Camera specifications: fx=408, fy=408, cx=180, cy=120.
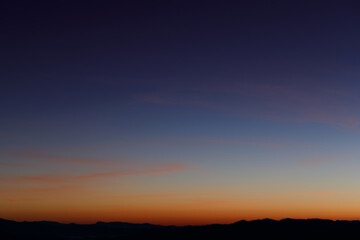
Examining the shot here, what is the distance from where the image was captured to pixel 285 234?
4833 inches

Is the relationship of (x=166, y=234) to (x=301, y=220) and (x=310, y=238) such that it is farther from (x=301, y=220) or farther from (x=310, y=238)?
(x=310, y=238)

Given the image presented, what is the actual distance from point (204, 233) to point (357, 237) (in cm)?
6017

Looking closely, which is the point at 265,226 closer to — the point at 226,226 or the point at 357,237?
the point at 226,226

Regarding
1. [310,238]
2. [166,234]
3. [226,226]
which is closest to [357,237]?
[310,238]

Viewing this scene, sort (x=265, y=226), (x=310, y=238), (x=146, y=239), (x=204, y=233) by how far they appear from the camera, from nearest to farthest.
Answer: (x=310, y=238), (x=265, y=226), (x=204, y=233), (x=146, y=239)

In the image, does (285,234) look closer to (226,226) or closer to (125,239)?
(226,226)

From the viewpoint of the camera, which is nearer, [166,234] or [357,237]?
[357,237]

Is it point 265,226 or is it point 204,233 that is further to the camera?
point 204,233

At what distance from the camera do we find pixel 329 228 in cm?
12631

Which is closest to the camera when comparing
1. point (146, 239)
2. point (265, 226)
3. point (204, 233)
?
point (265, 226)

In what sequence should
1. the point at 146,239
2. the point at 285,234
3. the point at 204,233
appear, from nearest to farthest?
the point at 285,234
the point at 204,233
the point at 146,239

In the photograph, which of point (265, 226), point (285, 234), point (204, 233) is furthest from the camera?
point (204, 233)

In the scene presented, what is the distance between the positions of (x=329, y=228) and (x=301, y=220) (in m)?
22.2

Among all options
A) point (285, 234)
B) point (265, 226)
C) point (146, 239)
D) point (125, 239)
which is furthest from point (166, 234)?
point (285, 234)
